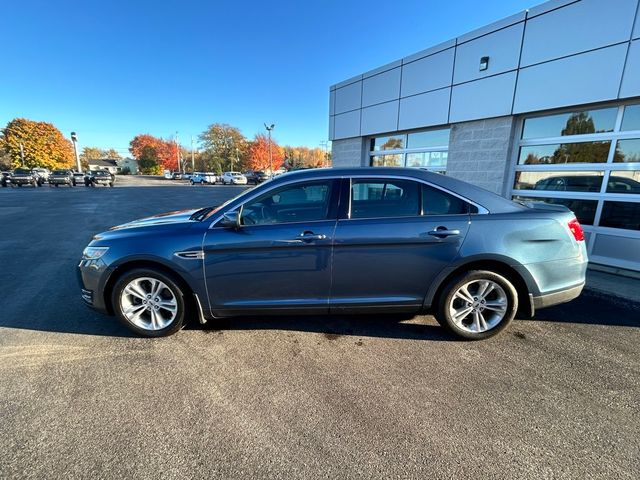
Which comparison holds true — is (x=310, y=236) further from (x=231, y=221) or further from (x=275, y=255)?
(x=231, y=221)

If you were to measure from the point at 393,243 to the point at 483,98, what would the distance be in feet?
18.7

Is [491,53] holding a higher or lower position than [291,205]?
higher

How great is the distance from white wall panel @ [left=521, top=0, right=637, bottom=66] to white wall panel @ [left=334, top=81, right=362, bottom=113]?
196 inches

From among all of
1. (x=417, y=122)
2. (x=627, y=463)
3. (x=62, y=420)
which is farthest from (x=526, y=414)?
(x=417, y=122)

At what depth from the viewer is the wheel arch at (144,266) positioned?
2.99 metres

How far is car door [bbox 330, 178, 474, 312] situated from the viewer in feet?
9.46

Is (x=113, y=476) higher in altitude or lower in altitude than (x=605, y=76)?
lower

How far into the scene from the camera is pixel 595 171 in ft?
17.7

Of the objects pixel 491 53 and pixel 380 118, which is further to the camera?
pixel 380 118

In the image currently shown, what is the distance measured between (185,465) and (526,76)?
305 inches

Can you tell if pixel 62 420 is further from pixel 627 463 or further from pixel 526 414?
pixel 627 463

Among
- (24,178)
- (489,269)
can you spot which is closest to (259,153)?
(24,178)

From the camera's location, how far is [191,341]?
10.0 ft

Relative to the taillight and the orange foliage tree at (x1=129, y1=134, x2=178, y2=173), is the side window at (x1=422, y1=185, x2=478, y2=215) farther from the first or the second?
the orange foliage tree at (x1=129, y1=134, x2=178, y2=173)
